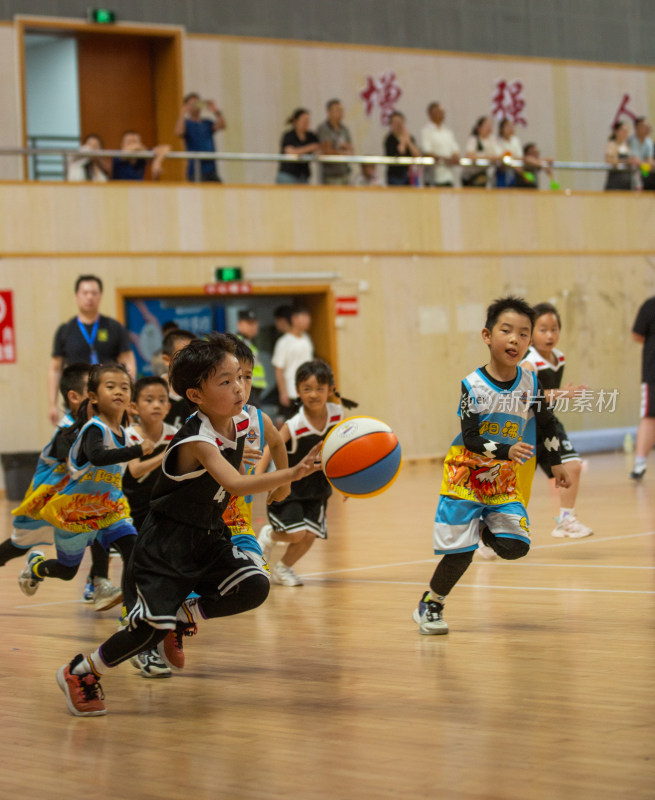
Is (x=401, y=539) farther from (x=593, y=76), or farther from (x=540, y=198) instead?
(x=593, y=76)

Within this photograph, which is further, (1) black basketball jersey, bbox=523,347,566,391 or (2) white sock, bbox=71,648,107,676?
(1) black basketball jersey, bbox=523,347,566,391

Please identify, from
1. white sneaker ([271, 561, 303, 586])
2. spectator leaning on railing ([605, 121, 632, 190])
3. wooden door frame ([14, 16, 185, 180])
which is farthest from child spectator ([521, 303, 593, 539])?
spectator leaning on railing ([605, 121, 632, 190])

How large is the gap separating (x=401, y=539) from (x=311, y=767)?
4881 millimetres

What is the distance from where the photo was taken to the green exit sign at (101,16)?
14.7m

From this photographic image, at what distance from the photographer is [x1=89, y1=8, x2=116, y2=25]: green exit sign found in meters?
14.7

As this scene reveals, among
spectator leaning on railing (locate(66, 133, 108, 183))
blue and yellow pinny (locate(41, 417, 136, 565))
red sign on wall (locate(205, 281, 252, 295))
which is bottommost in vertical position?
blue and yellow pinny (locate(41, 417, 136, 565))

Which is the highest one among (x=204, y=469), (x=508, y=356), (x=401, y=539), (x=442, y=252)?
(x=442, y=252)

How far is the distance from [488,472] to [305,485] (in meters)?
1.86

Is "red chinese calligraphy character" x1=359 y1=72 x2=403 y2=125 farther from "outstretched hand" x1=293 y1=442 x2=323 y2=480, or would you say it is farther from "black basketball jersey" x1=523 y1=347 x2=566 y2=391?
"outstretched hand" x1=293 y1=442 x2=323 y2=480

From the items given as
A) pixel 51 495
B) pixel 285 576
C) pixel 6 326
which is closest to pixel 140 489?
pixel 51 495

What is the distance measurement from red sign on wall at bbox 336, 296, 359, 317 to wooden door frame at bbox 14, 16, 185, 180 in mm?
3668

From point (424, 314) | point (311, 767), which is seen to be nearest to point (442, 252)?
point (424, 314)

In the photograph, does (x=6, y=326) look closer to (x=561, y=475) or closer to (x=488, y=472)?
(x=488, y=472)

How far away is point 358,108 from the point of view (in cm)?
1645
